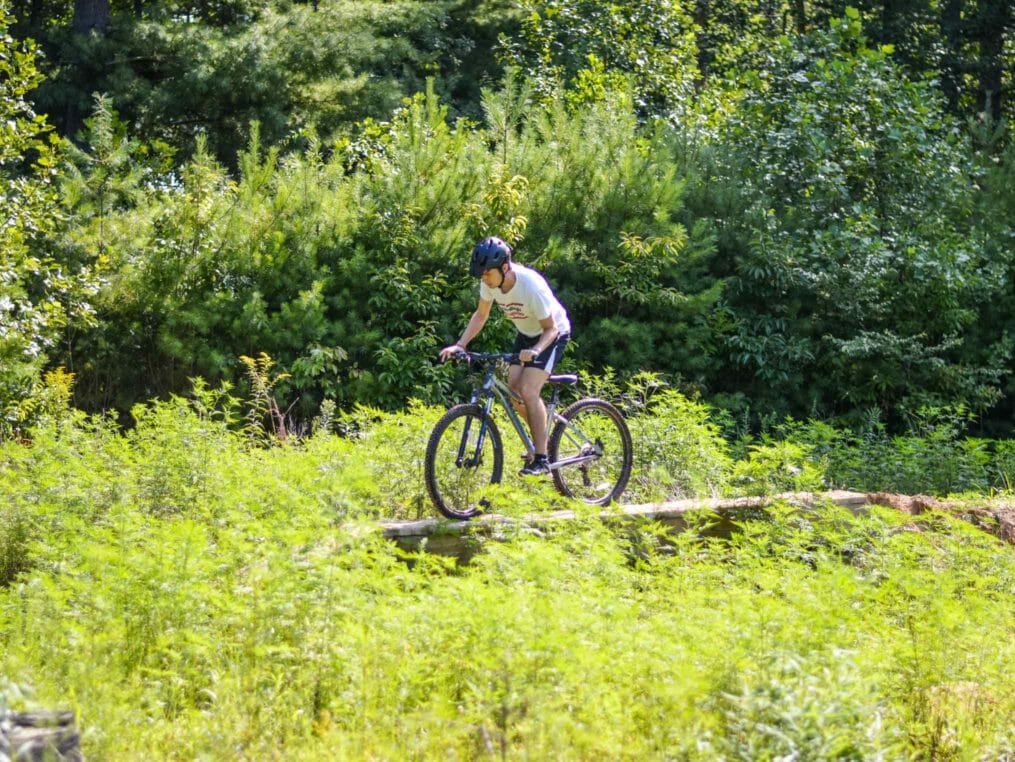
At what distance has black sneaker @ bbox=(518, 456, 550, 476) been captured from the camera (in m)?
8.26

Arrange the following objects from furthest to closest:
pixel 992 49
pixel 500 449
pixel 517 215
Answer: pixel 992 49, pixel 517 215, pixel 500 449

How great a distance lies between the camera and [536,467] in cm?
827

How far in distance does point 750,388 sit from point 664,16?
21.6 ft

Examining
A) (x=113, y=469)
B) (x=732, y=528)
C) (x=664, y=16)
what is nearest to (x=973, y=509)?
(x=732, y=528)

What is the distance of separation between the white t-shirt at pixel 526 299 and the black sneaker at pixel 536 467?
88cm

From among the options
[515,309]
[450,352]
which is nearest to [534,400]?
[515,309]

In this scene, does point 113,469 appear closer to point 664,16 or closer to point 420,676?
point 420,676

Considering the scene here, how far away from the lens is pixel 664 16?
18297mm

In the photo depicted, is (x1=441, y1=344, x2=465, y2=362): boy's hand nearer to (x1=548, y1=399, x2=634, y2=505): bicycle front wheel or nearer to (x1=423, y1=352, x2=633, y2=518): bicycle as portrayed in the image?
A: (x1=423, y1=352, x2=633, y2=518): bicycle

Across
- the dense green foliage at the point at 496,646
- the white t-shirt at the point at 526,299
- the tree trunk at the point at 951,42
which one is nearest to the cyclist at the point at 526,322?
the white t-shirt at the point at 526,299

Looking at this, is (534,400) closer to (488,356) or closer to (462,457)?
(488,356)

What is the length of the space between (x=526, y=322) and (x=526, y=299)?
22cm

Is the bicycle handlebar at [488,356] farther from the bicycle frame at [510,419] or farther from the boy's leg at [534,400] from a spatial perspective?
the boy's leg at [534,400]

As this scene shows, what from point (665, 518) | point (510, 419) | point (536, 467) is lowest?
point (665, 518)
